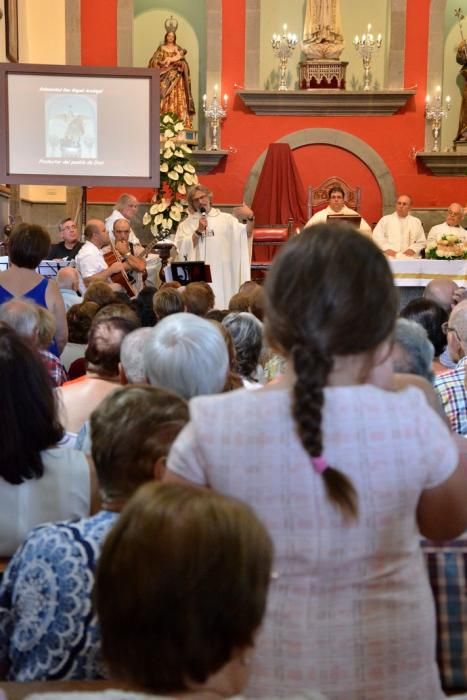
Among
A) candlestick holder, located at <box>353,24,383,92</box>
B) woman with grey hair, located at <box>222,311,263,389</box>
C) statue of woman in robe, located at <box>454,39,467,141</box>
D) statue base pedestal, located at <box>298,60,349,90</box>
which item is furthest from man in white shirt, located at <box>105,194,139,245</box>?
woman with grey hair, located at <box>222,311,263,389</box>

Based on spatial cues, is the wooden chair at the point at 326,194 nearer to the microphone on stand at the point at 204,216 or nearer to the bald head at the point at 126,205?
the microphone on stand at the point at 204,216

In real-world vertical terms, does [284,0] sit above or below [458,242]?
above

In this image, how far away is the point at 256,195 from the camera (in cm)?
1188

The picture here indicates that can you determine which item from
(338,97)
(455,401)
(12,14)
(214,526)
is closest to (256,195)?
(338,97)

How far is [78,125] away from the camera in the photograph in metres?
8.26

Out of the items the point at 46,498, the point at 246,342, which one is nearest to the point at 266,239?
the point at 246,342

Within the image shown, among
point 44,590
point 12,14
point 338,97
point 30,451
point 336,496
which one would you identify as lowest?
point 44,590

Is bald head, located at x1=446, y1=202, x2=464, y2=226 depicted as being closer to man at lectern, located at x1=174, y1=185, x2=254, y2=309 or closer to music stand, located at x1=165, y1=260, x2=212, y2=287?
man at lectern, located at x1=174, y1=185, x2=254, y2=309

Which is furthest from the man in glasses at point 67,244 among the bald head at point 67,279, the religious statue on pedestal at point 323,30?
the religious statue on pedestal at point 323,30

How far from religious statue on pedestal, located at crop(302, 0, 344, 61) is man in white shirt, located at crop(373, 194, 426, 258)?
2.23 metres

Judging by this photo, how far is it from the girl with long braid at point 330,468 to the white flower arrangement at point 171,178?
9217 millimetres

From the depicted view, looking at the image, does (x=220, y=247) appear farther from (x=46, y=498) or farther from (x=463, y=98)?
(x=46, y=498)

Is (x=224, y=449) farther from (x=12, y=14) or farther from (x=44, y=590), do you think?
(x=12, y=14)

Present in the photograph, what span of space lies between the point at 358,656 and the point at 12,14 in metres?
10.9
